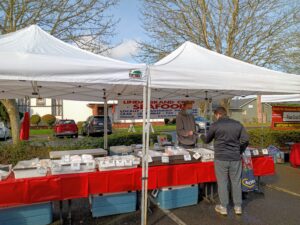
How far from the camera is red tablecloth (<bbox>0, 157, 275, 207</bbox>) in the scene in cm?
352

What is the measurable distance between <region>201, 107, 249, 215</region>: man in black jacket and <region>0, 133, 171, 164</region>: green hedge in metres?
5.50

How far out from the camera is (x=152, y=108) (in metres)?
8.20

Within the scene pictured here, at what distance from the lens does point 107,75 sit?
358 cm

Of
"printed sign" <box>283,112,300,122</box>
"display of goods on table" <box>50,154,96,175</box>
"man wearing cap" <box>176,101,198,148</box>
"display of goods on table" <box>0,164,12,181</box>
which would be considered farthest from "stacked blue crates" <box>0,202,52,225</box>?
"printed sign" <box>283,112,300,122</box>

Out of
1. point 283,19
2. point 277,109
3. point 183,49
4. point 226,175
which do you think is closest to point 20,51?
point 183,49

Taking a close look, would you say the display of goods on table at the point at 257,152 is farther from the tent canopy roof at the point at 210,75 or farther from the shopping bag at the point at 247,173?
the tent canopy roof at the point at 210,75

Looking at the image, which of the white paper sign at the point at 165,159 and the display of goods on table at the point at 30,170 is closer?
the display of goods on table at the point at 30,170

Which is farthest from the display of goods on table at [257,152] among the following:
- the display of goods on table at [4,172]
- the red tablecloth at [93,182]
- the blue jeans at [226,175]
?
the display of goods on table at [4,172]

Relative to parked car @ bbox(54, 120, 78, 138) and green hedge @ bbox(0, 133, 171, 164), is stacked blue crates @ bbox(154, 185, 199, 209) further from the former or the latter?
parked car @ bbox(54, 120, 78, 138)

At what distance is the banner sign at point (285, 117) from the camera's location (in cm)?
1043

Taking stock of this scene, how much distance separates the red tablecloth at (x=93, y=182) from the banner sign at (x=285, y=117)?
683cm

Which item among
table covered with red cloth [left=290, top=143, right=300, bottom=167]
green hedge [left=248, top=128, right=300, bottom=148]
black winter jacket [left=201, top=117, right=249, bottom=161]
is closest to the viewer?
black winter jacket [left=201, top=117, right=249, bottom=161]

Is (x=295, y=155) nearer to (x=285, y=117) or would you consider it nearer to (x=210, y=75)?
(x=285, y=117)

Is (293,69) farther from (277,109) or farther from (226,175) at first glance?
(226,175)
